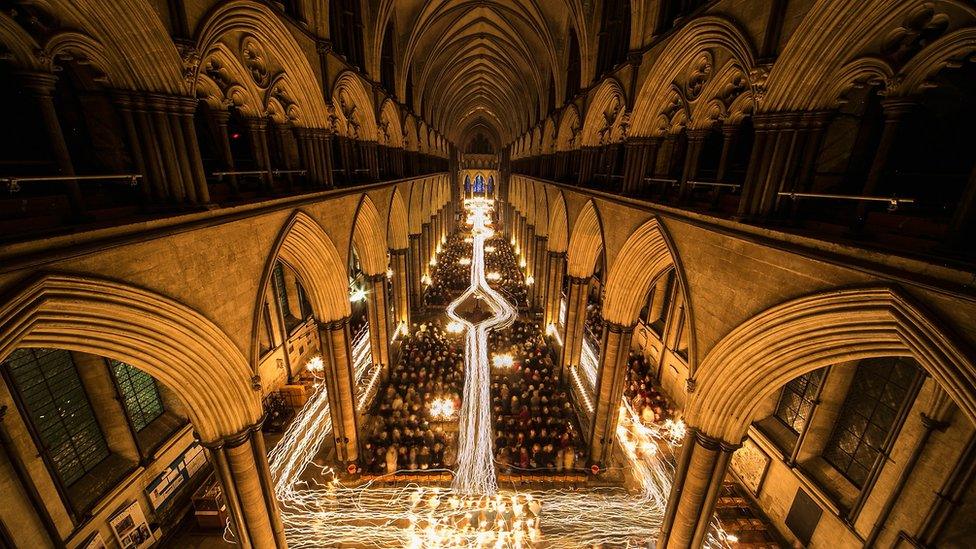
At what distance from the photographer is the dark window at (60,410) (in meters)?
5.98

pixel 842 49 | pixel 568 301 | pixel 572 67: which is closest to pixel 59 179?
pixel 842 49

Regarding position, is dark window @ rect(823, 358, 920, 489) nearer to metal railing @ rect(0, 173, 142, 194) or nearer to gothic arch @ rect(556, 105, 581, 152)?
gothic arch @ rect(556, 105, 581, 152)

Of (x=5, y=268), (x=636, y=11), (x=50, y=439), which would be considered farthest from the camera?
(x=636, y=11)

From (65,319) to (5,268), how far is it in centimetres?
96

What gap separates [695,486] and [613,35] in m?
11.0

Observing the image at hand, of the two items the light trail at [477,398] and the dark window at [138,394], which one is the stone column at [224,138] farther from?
the light trail at [477,398]

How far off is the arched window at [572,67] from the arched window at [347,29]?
26.5 feet

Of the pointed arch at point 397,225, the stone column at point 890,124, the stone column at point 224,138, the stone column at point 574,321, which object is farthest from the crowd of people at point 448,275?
the stone column at point 890,124

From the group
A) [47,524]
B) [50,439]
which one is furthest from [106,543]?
[50,439]

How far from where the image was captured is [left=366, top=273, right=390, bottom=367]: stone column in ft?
43.0

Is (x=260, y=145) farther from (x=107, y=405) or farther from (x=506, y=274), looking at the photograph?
(x=506, y=274)

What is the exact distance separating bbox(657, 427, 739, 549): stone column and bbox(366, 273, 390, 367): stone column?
10.3 metres

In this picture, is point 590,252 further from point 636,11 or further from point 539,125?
point 539,125

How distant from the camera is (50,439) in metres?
6.30
